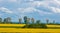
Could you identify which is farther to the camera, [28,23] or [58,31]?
[28,23]

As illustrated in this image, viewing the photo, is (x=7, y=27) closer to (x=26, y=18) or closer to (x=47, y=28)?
(x=26, y=18)

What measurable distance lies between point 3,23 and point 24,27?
101 cm

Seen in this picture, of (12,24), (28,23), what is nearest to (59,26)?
(28,23)

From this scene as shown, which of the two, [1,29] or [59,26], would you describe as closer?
[1,29]

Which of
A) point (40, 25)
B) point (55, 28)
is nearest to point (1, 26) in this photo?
point (40, 25)

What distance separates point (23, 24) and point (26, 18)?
1.07 ft

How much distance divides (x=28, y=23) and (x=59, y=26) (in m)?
1.50

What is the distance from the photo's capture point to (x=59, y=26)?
9.35 metres

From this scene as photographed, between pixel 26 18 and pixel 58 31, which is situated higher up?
pixel 26 18

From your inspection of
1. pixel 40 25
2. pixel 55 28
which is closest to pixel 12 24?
pixel 40 25

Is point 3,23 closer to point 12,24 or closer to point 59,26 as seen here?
point 12,24

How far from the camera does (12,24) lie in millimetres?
9250

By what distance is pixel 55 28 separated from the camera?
9.28m

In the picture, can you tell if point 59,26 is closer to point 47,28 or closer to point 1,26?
point 47,28
